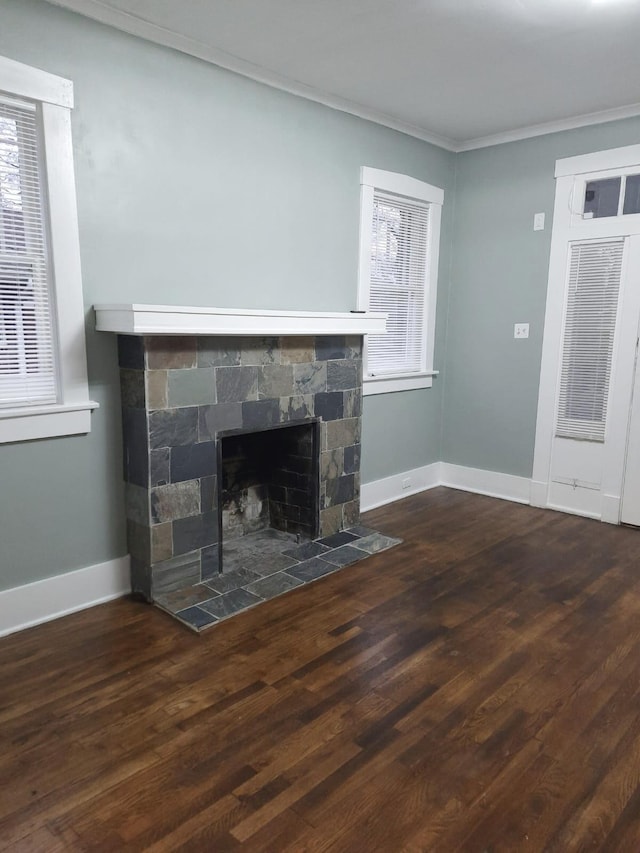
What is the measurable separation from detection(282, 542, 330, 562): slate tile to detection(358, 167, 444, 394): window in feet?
3.86

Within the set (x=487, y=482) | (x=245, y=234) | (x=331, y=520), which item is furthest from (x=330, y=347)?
(x=487, y=482)

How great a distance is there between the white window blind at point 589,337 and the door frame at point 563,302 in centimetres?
5

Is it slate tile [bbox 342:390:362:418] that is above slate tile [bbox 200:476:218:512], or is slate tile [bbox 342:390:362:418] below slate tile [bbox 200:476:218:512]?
above

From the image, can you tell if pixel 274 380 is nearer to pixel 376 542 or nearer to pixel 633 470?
pixel 376 542

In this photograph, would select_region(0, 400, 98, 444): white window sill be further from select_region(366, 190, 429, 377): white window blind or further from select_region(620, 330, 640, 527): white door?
select_region(620, 330, 640, 527): white door

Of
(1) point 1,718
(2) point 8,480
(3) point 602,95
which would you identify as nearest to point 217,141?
(2) point 8,480

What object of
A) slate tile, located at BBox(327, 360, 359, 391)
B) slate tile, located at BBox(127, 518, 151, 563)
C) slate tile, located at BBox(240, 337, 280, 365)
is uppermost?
slate tile, located at BBox(240, 337, 280, 365)

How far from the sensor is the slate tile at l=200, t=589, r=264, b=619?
270 centimetres

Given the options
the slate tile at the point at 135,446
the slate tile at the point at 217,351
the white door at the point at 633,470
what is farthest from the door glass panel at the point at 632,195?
the slate tile at the point at 135,446

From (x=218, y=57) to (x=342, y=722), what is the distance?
3.00m

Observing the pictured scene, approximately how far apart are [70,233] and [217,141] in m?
0.96

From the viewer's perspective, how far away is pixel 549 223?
4.11 m

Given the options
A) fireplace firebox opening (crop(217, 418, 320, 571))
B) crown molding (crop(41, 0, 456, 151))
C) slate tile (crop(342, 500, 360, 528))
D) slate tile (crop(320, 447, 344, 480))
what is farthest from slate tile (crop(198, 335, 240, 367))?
crown molding (crop(41, 0, 456, 151))

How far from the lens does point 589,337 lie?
158 inches
